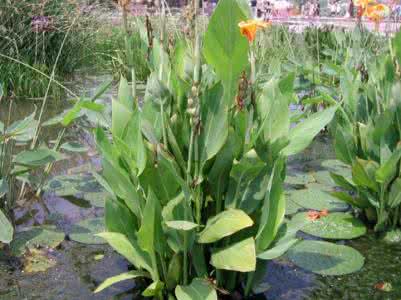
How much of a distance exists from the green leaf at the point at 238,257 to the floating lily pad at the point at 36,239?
0.80 meters

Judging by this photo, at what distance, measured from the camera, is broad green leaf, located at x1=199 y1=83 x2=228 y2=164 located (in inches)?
58.1

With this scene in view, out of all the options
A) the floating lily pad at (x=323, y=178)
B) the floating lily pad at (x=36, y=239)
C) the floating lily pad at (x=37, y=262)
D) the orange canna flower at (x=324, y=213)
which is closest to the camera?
the floating lily pad at (x=37, y=262)

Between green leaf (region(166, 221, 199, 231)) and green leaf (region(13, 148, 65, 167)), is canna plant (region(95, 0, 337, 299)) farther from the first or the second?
green leaf (region(13, 148, 65, 167))

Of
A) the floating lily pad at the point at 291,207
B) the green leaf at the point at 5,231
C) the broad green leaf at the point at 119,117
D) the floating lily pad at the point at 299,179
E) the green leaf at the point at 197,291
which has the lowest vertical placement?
the floating lily pad at the point at 291,207

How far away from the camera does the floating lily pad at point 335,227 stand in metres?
2.16

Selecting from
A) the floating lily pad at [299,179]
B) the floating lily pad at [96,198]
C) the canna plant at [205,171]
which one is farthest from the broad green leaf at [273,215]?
the floating lily pad at [299,179]

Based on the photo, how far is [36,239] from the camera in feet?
6.77

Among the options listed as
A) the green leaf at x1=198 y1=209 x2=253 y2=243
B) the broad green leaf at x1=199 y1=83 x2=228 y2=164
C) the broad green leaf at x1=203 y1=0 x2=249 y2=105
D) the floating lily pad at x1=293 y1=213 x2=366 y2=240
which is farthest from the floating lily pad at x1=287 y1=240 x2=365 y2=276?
the broad green leaf at x1=203 y1=0 x2=249 y2=105

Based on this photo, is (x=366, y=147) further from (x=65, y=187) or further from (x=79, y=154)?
(x=79, y=154)

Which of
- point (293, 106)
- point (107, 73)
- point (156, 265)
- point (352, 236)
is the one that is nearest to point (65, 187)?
point (156, 265)

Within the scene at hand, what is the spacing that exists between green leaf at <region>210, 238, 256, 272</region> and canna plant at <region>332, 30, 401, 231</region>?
78cm

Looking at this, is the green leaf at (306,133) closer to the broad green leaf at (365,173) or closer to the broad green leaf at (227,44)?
the broad green leaf at (227,44)

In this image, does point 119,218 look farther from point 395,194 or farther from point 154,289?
point 395,194

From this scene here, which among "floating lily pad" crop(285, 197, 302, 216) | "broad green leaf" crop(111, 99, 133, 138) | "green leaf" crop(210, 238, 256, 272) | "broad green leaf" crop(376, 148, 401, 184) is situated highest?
"broad green leaf" crop(111, 99, 133, 138)
